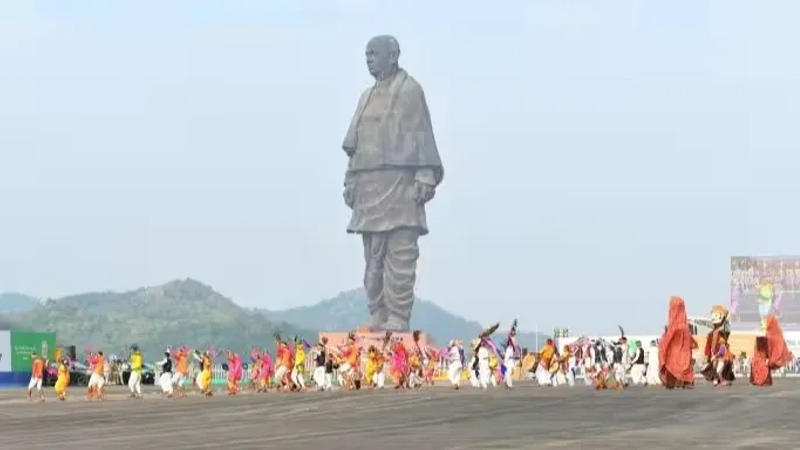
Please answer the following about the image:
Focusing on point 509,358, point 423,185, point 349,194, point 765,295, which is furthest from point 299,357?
point 765,295

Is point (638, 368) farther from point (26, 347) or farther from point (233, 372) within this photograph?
point (26, 347)

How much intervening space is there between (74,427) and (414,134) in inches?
2225

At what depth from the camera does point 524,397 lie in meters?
40.5

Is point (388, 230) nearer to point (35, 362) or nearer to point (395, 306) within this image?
point (395, 306)

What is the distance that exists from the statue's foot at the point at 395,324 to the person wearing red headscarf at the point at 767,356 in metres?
37.1

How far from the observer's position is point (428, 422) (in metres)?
28.1

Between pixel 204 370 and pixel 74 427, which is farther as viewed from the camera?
pixel 204 370

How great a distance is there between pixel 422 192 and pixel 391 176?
180cm

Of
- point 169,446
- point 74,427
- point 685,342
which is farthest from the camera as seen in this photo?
point 685,342

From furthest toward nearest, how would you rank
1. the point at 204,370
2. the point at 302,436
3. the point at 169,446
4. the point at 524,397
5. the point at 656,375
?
the point at 656,375
the point at 204,370
the point at 524,397
the point at 302,436
the point at 169,446

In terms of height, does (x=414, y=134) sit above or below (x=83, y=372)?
above

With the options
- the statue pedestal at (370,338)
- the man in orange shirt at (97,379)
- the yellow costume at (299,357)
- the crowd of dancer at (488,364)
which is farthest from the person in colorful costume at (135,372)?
the statue pedestal at (370,338)

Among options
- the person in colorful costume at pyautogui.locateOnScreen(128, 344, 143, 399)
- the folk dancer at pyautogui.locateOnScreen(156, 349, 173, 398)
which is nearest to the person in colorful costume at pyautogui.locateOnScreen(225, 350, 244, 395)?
the folk dancer at pyautogui.locateOnScreen(156, 349, 173, 398)

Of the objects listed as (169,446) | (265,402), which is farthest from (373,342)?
(169,446)
